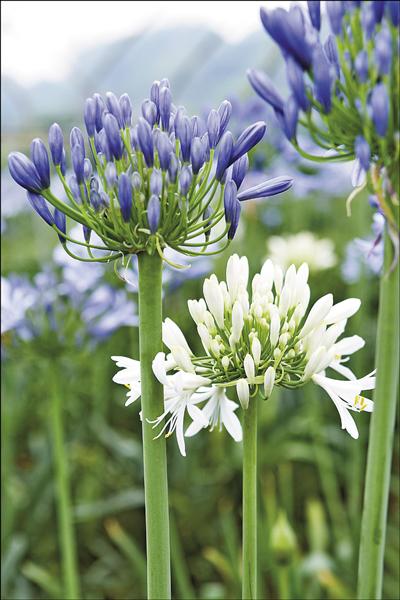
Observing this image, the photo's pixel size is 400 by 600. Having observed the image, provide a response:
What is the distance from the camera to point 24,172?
1.00 metres

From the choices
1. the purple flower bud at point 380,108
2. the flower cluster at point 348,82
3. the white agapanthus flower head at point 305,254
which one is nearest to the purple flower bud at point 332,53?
the flower cluster at point 348,82

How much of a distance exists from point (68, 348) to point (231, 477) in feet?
4.01

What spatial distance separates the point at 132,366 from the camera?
1.10 meters

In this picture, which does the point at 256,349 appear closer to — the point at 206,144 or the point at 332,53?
the point at 206,144

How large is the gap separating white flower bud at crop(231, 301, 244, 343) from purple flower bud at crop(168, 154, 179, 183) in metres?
0.19

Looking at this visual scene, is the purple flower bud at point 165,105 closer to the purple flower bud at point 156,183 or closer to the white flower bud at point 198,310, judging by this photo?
the purple flower bud at point 156,183

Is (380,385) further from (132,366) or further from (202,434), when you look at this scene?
(202,434)

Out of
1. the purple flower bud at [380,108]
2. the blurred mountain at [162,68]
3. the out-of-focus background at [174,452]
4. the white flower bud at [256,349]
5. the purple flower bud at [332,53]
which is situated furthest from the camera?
the blurred mountain at [162,68]

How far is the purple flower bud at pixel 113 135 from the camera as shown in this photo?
3.14 ft

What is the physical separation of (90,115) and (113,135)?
0.08 m

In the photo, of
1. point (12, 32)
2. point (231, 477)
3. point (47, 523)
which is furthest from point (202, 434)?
→ point (12, 32)

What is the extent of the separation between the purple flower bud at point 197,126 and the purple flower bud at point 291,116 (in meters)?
0.15

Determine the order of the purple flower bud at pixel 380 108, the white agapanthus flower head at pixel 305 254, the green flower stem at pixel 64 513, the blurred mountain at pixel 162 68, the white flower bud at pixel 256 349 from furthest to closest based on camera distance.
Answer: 1. the blurred mountain at pixel 162 68
2. the white agapanthus flower head at pixel 305 254
3. the green flower stem at pixel 64 513
4. the white flower bud at pixel 256 349
5. the purple flower bud at pixel 380 108

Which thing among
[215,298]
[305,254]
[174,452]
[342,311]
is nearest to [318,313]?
[342,311]
